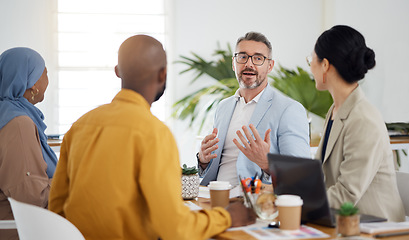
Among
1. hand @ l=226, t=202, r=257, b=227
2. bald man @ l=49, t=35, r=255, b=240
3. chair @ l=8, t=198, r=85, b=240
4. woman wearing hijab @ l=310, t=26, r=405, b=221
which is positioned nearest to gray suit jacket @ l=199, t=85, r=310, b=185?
woman wearing hijab @ l=310, t=26, r=405, b=221

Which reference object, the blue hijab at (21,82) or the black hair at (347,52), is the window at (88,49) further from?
the black hair at (347,52)

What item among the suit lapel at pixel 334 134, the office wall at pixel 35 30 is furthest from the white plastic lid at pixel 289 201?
the office wall at pixel 35 30

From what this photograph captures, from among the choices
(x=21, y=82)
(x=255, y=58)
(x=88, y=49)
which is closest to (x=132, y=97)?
(x=21, y=82)

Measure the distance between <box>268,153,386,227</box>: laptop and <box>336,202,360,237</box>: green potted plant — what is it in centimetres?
12

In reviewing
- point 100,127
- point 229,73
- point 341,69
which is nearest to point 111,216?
point 100,127

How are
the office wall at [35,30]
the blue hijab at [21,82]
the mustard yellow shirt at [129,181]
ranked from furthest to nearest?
the office wall at [35,30]
the blue hijab at [21,82]
the mustard yellow shirt at [129,181]

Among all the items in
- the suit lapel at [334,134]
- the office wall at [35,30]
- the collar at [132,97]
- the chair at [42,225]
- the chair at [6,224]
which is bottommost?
the chair at [6,224]

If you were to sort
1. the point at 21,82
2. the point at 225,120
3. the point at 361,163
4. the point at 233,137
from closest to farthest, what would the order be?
the point at 361,163, the point at 21,82, the point at 233,137, the point at 225,120

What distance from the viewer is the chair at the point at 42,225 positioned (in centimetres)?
162

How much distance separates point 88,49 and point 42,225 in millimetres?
4745

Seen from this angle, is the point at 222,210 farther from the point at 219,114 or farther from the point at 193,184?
the point at 219,114

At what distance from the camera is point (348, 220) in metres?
1.57

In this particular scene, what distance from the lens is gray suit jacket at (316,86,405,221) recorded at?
1981 mm

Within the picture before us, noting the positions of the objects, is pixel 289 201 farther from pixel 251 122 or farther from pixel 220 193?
pixel 251 122
